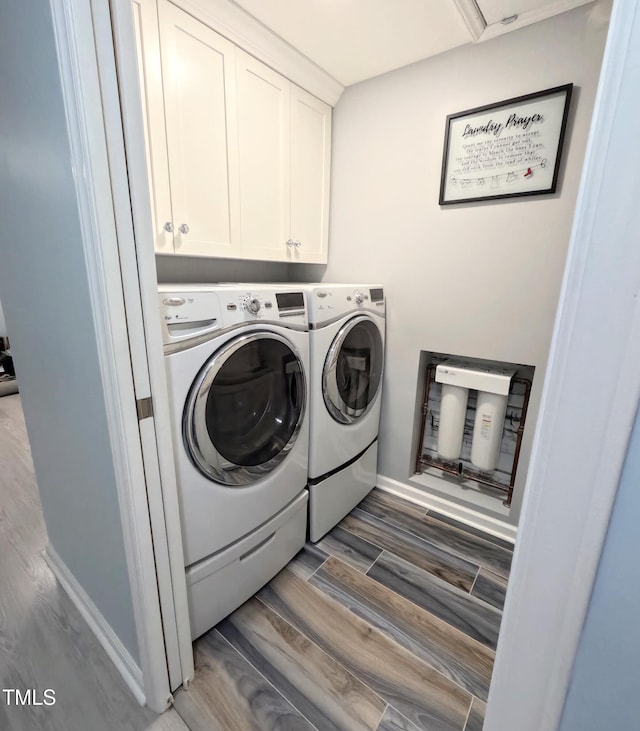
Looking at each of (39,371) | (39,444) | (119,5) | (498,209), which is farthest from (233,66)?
(39,444)

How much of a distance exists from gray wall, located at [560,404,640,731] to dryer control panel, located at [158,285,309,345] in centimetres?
92

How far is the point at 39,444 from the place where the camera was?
1.29m

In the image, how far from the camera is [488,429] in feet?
5.61

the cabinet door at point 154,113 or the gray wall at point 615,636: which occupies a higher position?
the cabinet door at point 154,113

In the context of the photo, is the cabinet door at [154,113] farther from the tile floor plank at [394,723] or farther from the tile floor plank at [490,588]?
the tile floor plank at [490,588]

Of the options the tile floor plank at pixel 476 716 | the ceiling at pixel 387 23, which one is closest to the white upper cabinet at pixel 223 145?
the ceiling at pixel 387 23

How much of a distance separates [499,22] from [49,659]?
278 centimetres

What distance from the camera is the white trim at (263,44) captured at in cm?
123

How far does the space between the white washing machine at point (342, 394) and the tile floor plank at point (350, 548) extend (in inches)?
1.9

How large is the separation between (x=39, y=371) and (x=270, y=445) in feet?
2.60

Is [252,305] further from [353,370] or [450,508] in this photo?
[450,508]

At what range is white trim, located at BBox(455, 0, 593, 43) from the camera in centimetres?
123

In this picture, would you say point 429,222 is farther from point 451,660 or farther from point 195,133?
point 451,660

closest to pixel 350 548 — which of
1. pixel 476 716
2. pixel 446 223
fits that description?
pixel 476 716
